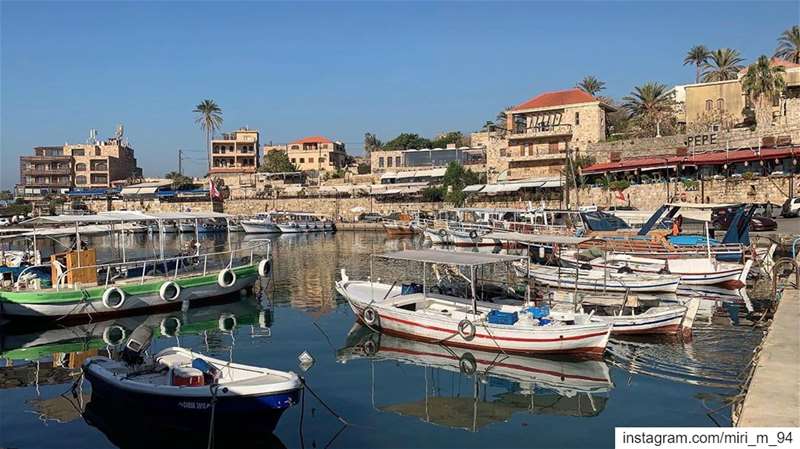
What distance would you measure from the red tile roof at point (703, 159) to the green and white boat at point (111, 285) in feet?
116

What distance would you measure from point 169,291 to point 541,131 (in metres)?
49.3

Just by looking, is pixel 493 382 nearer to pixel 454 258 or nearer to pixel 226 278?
pixel 454 258

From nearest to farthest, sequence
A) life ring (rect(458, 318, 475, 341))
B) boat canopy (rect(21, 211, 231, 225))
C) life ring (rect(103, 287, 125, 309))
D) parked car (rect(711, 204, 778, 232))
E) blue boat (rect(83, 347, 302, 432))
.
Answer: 1. blue boat (rect(83, 347, 302, 432))
2. life ring (rect(458, 318, 475, 341))
3. life ring (rect(103, 287, 125, 309))
4. boat canopy (rect(21, 211, 231, 225))
5. parked car (rect(711, 204, 778, 232))

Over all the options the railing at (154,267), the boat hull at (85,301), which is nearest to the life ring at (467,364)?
the railing at (154,267)

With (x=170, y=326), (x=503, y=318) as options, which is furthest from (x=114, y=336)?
(x=503, y=318)

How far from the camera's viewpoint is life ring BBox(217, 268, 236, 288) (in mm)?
24594

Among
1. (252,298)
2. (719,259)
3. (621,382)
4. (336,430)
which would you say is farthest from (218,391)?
(719,259)

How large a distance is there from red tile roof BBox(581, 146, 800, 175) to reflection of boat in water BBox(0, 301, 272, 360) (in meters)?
36.5

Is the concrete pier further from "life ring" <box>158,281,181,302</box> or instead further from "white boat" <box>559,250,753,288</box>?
"life ring" <box>158,281,181,302</box>

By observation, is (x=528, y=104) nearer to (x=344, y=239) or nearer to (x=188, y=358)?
(x=344, y=239)

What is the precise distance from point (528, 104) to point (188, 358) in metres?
59.6

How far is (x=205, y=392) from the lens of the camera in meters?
10.7

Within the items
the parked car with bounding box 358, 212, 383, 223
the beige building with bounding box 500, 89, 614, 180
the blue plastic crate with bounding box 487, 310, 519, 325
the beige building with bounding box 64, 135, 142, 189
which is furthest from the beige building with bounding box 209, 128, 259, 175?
the blue plastic crate with bounding box 487, 310, 519, 325

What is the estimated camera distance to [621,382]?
14461mm
